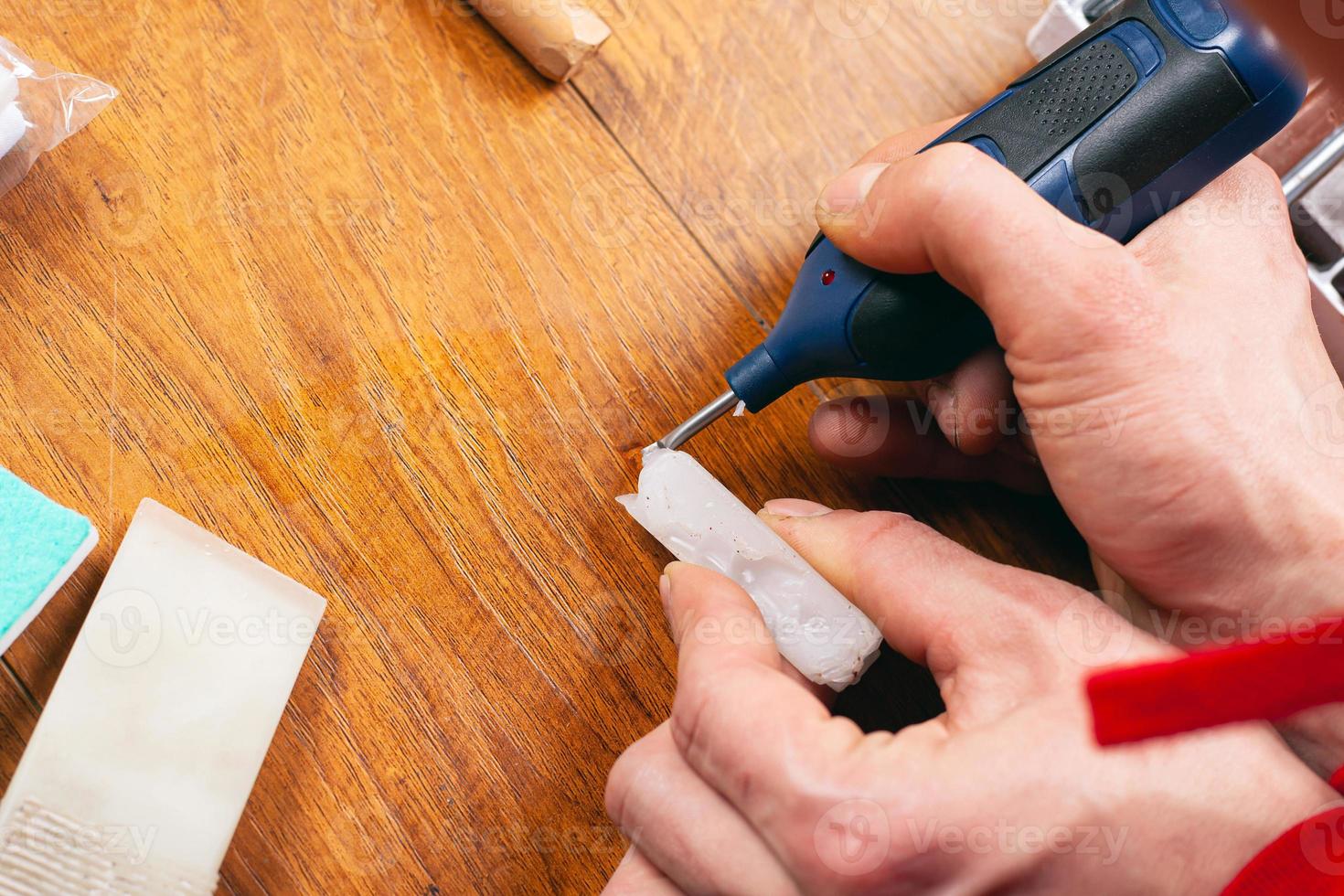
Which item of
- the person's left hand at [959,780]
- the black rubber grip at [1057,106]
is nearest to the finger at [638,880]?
the person's left hand at [959,780]

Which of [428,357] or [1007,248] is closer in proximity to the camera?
[1007,248]

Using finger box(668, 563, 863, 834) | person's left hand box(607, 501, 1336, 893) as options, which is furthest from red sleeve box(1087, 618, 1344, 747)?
finger box(668, 563, 863, 834)

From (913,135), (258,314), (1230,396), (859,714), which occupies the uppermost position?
(258,314)

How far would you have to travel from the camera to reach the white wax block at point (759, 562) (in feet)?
1.66

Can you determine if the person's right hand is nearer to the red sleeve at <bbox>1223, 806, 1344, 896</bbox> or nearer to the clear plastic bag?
the red sleeve at <bbox>1223, 806, 1344, 896</bbox>

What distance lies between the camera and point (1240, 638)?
470 mm

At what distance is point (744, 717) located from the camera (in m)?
0.44

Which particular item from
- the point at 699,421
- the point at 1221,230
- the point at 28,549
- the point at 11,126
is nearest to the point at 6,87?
the point at 11,126

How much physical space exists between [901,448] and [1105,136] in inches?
7.9

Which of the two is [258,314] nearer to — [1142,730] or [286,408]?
[286,408]

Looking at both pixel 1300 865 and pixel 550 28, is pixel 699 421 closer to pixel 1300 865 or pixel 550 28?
pixel 550 28

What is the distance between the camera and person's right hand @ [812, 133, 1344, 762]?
0.44m

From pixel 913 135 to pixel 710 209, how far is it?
134 millimetres

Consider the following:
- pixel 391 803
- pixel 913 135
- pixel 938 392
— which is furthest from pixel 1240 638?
pixel 391 803
